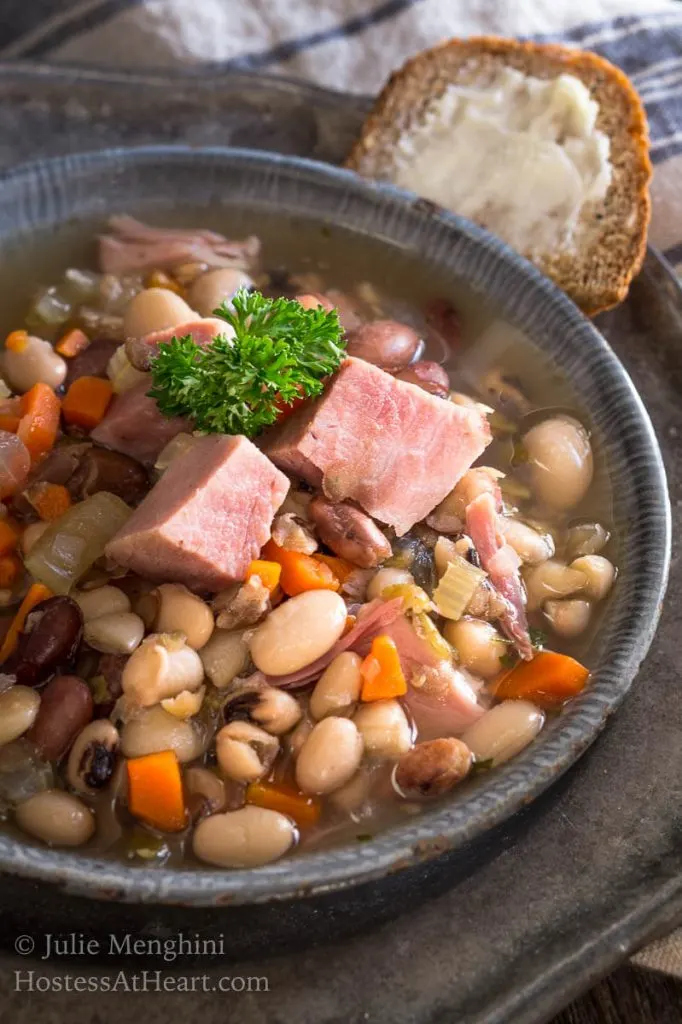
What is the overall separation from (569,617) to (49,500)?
4.12ft

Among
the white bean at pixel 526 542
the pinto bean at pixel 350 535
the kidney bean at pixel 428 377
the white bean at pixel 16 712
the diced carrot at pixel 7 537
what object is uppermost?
the kidney bean at pixel 428 377

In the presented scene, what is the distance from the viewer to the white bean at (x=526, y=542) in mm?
2461

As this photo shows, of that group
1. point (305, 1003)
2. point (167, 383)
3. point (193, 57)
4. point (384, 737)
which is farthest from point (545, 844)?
point (193, 57)

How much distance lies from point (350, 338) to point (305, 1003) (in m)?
1.63

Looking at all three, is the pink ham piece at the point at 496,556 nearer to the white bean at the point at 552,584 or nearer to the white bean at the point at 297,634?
the white bean at the point at 552,584

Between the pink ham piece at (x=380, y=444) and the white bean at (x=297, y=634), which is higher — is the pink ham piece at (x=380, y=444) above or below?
above

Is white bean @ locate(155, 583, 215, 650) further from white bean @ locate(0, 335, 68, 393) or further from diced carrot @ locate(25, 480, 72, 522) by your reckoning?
white bean @ locate(0, 335, 68, 393)

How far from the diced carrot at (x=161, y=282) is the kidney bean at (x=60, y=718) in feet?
4.32

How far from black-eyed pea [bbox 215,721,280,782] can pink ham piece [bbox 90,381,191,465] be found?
0.77m

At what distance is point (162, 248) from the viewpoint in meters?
3.04

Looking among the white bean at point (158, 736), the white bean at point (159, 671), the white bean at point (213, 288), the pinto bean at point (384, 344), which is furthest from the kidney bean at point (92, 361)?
the white bean at point (158, 736)

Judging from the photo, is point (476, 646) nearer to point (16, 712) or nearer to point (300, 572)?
point (300, 572)

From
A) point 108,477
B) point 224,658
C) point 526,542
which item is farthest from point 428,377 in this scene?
point 224,658

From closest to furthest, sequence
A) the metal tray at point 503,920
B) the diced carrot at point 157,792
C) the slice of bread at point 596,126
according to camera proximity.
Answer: the metal tray at point 503,920
the diced carrot at point 157,792
the slice of bread at point 596,126
